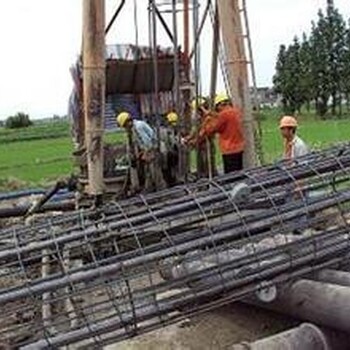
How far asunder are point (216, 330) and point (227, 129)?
197 inches

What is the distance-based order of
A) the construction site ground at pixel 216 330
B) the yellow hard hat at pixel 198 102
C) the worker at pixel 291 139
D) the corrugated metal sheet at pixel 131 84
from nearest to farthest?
the construction site ground at pixel 216 330 → the worker at pixel 291 139 → the yellow hard hat at pixel 198 102 → the corrugated metal sheet at pixel 131 84

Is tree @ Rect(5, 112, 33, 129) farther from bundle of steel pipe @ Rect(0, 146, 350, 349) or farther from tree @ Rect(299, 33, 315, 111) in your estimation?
bundle of steel pipe @ Rect(0, 146, 350, 349)

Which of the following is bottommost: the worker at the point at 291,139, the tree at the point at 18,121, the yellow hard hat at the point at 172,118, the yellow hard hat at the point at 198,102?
the tree at the point at 18,121

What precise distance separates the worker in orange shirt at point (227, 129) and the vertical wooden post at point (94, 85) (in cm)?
126

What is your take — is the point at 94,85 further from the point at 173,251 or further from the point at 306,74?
the point at 306,74

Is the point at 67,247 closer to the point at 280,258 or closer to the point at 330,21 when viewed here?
the point at 280,258

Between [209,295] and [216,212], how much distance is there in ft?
2.63

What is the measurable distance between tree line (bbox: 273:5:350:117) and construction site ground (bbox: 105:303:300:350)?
64.4 m

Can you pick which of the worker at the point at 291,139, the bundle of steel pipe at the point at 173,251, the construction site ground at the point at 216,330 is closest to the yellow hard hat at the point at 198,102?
the worker at the point at 291,139

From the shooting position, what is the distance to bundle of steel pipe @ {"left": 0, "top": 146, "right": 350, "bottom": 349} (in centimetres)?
549

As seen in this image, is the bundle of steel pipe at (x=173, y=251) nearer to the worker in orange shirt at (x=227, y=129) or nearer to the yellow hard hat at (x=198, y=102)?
the worker in orange shirt at (x=227, y=129)

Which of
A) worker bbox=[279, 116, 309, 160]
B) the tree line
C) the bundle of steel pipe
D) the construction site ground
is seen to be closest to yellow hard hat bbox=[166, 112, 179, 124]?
worker bbox=[279, 116, 309, 160]

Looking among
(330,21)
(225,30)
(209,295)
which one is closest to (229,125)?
(225,30)

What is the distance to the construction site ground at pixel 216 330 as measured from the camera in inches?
254
